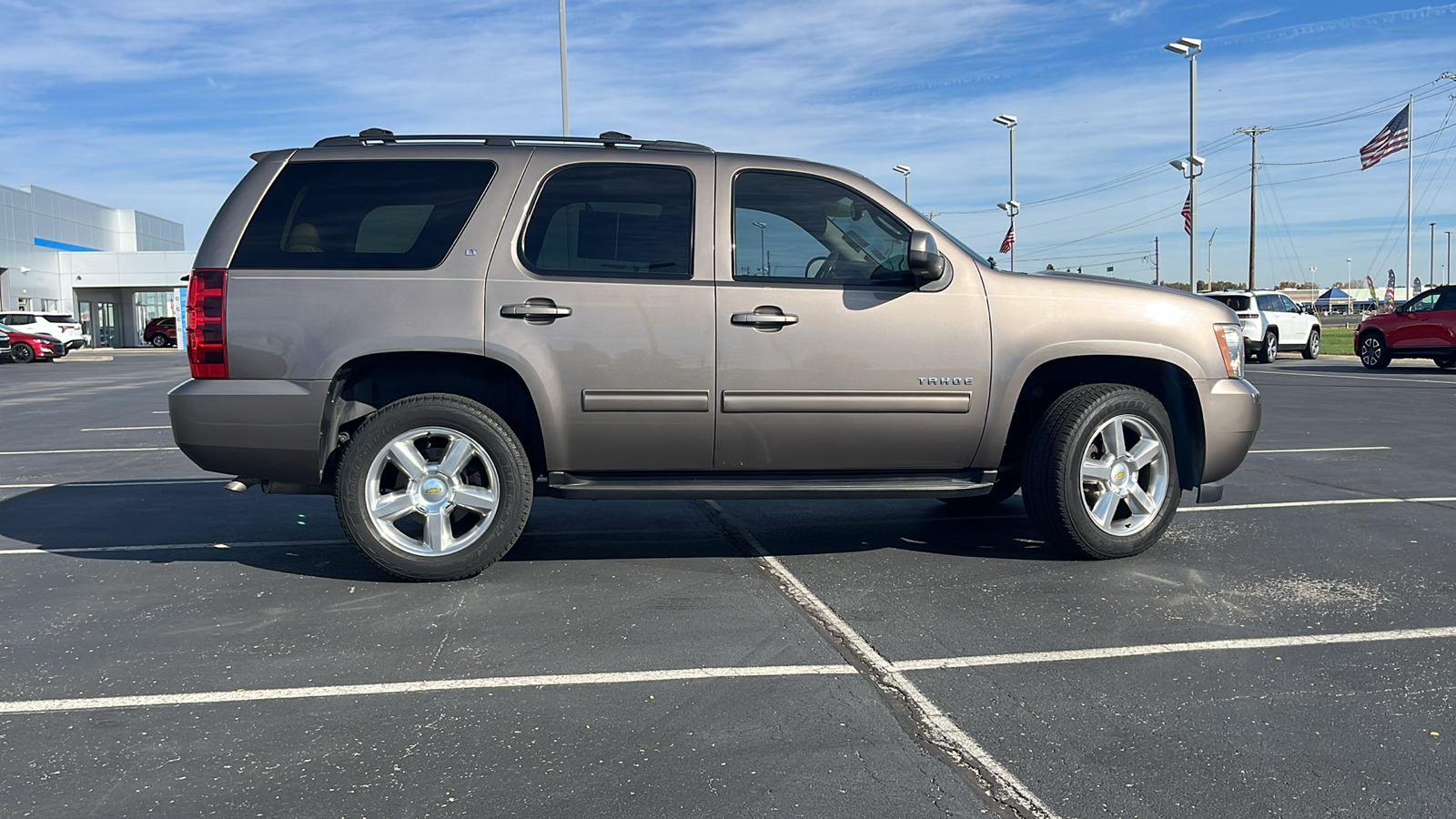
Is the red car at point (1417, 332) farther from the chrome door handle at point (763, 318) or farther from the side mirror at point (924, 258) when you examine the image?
the chrome door handle at point (763, 318)

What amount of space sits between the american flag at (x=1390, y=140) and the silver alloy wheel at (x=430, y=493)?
122 feet

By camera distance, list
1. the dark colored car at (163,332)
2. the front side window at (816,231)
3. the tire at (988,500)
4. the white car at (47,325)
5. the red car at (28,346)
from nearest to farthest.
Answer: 1. the front side window at (816,231)
2. the tire at (988,500)
3. the red car at (28,346)
4. the white car at (47,325)
5. the dark colored car at (163,332)

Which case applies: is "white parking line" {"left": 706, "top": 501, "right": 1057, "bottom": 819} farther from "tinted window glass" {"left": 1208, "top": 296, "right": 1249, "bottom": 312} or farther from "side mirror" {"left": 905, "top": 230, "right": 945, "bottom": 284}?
"tinted window glass" {"left": 1208, "top": 296, "right": 1249, "bottom": 312}

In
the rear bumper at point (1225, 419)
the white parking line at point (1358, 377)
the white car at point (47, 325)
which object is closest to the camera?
the rear bumper at point (1225, 419)

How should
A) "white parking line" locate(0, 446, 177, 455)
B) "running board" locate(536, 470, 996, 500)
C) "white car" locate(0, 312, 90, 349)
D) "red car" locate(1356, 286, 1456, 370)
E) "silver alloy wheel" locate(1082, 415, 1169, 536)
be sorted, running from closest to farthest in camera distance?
"running board" locate(536, 470, 996, 500) < "silver alloy wheel" locate(1082, 415, 1169, 536) < "white parking line" locate(0, 446, 177, 455) < "red car" locate(1356, 286, 1456, 370) < "white car" locate(0, 312, 90, 349)

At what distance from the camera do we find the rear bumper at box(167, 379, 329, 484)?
488 centimetres

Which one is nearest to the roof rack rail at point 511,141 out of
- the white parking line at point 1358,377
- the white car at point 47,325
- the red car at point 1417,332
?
the white parking line at point 1358,377

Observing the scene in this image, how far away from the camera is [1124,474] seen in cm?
545

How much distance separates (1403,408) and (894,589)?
1157cm

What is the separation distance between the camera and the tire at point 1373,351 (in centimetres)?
2247

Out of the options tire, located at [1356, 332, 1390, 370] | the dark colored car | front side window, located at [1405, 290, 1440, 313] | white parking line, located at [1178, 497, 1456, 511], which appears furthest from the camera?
the dark colored car

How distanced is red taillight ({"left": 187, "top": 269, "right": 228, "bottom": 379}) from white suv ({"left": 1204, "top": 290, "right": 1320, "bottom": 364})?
87.2ft

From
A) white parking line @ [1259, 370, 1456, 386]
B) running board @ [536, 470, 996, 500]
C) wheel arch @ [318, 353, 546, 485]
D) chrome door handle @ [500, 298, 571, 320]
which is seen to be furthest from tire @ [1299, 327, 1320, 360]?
chrome door handle @ [500, 298, 571, 320]

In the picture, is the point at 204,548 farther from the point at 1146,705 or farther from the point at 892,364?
the point at 1146,705
